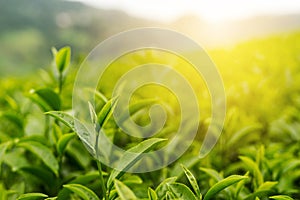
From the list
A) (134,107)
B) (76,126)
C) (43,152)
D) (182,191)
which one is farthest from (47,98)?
(182,191)

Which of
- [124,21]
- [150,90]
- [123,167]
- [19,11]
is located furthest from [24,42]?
[123,167]

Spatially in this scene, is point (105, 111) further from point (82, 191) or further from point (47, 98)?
point (47, 98)

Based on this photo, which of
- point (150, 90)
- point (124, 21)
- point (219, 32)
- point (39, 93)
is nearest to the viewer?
point (39, 93)

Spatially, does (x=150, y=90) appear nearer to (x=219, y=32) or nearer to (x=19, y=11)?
(x=219, y=32)

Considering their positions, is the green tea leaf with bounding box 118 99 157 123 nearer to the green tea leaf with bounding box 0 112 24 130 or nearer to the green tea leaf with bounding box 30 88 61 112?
the green tea leaf with bounding box 30 88 61 112

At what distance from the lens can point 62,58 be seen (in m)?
1.56

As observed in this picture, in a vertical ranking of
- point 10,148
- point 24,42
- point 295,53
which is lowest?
point 24,42

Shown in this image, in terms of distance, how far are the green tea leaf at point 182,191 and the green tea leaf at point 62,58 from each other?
712 mm

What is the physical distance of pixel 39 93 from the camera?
1.40m

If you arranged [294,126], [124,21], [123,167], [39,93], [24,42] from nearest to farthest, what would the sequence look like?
[123,167], [39,93], [294,126], [124,21], [24,42]

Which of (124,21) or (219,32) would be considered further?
(124,21)

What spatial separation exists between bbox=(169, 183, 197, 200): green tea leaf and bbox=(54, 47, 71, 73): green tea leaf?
0.71 metres

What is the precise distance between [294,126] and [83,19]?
17.6m

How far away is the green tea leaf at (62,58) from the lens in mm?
1544
